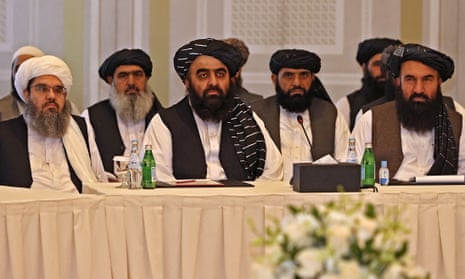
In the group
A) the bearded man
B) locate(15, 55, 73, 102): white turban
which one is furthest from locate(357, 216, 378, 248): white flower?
locate(15, 55, 73, 102): white turban

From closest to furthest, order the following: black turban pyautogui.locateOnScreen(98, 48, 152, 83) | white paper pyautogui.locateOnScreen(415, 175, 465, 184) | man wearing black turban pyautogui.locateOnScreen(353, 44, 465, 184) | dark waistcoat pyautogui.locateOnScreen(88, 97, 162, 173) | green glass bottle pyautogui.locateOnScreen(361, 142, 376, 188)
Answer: green glass bottle pyautogui.locateOnScreen(361, 142, 376, 188), white paper pyautogui.locateOnScreen(415, 175, 465, 184), man wearing black turban pyautogui.locateOnScreen(353, 44, 465, 184), dark waistcoat pyautogui.locateOnScreen(88, 97, 162, 173), black turban pyautogui.locateOnScreen(98, 48, 152, 83)

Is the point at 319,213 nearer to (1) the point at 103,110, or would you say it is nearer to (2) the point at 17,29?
(1) the point at 103,110

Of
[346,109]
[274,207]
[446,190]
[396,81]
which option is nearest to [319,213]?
[274,207]

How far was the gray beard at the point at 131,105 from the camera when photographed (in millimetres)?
7168

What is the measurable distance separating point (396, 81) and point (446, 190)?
1.66 meters

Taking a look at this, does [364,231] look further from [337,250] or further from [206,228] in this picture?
[206,228]

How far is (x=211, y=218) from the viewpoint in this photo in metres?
4.46

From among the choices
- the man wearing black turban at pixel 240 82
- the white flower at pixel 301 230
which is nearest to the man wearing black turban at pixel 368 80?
the man wearing black turban at pixel 240 82

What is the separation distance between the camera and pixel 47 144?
5.87 metres

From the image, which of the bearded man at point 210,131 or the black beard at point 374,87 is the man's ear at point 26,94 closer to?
the bearded man at point 210,131

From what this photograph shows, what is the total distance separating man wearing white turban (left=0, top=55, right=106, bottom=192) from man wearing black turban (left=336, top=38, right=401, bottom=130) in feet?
8.11

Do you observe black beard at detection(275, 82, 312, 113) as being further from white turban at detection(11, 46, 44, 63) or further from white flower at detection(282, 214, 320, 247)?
white flower at detection(282, 214, 320, 247)

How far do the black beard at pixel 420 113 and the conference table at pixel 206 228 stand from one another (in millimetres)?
1356

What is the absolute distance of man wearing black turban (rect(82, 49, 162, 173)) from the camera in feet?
23.3
